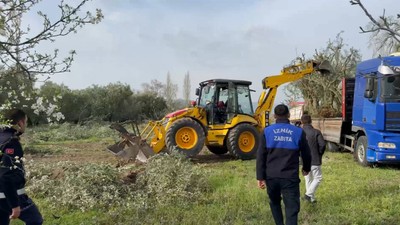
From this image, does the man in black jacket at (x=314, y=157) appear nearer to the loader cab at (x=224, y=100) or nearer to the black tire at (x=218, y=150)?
the loader cab at (x=224, y=100)

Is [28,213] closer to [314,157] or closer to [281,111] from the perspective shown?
[281,111]

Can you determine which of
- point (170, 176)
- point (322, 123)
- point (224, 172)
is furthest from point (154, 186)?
point (322, 123)

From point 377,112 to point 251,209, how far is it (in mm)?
5818

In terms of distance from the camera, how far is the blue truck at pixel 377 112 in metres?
11.4

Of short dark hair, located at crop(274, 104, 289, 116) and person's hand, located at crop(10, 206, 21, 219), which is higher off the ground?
short dark hair, located at crop(274, 104, 289, 116)

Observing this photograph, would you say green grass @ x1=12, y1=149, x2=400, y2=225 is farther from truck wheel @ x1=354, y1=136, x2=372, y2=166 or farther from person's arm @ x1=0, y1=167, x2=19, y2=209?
truck wheel @ x1=354, y1=136, x2=372, y2=166

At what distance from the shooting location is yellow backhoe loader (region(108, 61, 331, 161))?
13438mm

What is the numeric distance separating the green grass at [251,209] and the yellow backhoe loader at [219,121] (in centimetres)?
362

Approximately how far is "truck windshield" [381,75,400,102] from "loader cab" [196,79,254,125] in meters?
4.54

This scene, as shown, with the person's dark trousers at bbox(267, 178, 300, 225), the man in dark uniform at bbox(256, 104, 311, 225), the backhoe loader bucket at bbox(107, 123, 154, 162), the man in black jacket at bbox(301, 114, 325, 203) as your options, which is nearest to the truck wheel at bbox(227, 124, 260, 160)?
the backhoe loader bucket at bbox(107, 123, 154, 162)

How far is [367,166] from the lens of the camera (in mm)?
12500

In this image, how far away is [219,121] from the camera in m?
14.4

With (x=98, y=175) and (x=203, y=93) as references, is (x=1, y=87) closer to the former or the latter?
(x=98, y=175)

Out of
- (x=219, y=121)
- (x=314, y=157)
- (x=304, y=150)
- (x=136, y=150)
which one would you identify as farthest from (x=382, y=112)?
(x=136, y=150)
